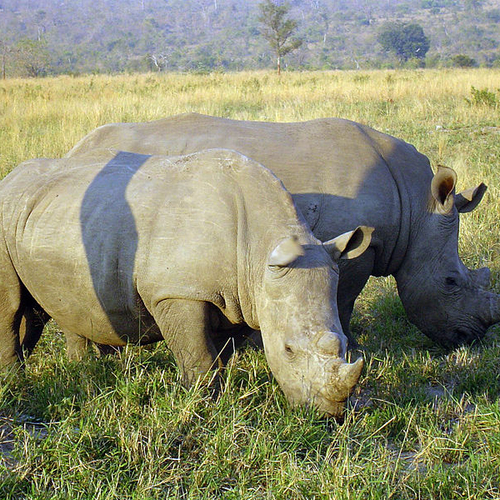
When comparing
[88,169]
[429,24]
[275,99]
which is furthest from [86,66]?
[88,169]

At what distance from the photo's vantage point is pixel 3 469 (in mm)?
3201

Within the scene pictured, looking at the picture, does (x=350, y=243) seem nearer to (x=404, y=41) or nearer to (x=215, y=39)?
(x=404, y=41)

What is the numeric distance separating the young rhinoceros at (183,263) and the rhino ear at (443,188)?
1.56 meters

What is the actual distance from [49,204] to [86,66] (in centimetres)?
6858

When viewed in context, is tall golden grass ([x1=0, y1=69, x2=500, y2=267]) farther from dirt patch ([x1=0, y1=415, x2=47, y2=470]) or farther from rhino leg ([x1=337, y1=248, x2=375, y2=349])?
dirt patch ([x1=0, y1=415, x2=47, y2=470])

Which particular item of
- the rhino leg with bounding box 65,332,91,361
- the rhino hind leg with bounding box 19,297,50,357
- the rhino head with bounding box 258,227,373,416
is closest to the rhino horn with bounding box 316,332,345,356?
the rhino head with bounding box 258,227,373,416

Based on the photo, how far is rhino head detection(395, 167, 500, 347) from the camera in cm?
549

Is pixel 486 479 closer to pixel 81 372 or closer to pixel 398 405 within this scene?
pixel 398 405

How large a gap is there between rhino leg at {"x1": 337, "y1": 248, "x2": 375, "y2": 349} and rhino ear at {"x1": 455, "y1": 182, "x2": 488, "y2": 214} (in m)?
0.96

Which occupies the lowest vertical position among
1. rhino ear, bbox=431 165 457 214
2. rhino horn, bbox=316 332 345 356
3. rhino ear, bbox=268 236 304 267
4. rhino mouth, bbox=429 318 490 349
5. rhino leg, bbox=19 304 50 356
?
rhino mouth, bbox=429 318 490 349

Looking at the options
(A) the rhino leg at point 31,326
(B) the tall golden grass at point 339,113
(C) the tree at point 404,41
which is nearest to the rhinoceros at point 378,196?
(A) the rhino leg at point 31,326

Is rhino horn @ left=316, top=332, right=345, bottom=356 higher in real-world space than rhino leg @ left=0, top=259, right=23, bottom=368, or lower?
higher

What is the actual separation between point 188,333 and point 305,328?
740mm

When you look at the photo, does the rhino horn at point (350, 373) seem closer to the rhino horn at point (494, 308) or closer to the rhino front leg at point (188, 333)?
the rhino front leg at point (188, 333)
